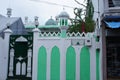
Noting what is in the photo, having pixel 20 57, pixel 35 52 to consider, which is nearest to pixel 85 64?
pixel 35 52

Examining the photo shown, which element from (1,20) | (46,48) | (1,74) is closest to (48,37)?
(46,48)

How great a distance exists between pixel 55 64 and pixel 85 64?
151 centimetres

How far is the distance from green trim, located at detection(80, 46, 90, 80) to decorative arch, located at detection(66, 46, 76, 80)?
1.30 feet

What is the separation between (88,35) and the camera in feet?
44.2

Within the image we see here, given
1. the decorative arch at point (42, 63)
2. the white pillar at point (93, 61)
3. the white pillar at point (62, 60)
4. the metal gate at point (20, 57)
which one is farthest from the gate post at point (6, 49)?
the white pillar at point (93, 61)

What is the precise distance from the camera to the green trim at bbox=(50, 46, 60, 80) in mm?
13477

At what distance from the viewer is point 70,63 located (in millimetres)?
13430

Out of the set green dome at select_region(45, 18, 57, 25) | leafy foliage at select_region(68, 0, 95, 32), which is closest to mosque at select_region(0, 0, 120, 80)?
leafy foliage at select_region(68, 0, 95, 32)

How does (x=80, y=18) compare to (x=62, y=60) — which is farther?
(x=80, y=18)

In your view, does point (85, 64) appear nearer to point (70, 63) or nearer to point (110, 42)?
point (70, 63)

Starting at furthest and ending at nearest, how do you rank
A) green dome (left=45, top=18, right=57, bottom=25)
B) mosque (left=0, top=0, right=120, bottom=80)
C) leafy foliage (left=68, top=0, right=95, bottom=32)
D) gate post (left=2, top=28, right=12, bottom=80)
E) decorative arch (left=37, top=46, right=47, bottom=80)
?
green dome (left=45, top=18, right=57, bottom=25) → leafy foliage (left=68, top=0, right=95, bottom=32) → gate post (left=2, top=28, right=12, bottom=80) → decorative arch (left=37, top=46, right=47, bottom=80) → mosque (left=0, top=0, right=120, bottom=80)

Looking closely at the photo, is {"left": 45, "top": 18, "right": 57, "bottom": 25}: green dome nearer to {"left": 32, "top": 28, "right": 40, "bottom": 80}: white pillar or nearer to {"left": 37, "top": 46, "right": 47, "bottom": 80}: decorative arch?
{"left": 32, "top": 28, "right": 40, "bottom": 80}: white pillar

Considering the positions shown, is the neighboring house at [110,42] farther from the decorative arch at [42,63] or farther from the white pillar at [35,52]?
the white pillar at [35,52]

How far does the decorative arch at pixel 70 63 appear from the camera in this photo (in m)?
13.4
